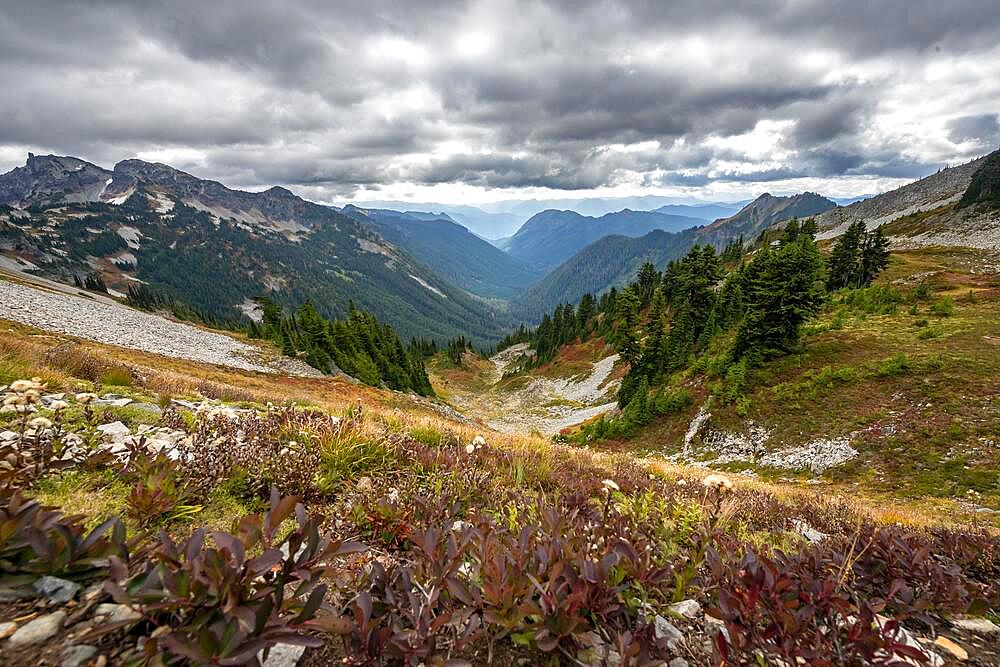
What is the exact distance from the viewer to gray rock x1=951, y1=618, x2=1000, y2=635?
3012 mm

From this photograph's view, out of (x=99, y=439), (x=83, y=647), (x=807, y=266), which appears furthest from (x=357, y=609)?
(x=807, y=266)

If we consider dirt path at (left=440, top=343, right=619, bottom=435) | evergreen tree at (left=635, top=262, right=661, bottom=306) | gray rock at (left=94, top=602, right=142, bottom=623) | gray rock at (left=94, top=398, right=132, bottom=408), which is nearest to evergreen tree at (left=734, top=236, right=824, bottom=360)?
dirt path at (left=440, top=343, right=619, bottom=435)

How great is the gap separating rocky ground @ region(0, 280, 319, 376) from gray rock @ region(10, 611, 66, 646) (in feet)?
139

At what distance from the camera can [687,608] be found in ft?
9.25

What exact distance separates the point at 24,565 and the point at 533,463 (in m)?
5.38

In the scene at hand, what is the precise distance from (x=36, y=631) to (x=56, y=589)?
10.6 inches

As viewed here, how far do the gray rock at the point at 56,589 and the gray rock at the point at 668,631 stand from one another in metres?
3.01

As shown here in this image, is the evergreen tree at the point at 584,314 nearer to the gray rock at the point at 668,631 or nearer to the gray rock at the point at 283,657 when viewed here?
the gray rock at the point at 668,631

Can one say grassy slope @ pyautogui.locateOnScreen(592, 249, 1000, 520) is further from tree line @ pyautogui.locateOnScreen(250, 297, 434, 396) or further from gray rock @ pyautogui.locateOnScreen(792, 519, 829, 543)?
tree line @ pyautogui.locateOnScreen(250, 297, 434, 396)

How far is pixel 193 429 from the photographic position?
5.22 meters

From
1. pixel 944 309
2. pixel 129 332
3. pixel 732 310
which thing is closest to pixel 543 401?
pixel 732 310

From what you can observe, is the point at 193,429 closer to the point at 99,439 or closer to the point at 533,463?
the point at 99,439

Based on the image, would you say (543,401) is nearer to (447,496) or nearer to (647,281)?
(647,281)

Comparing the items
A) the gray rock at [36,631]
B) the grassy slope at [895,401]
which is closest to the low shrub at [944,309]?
the grassy slope at [895,401]
